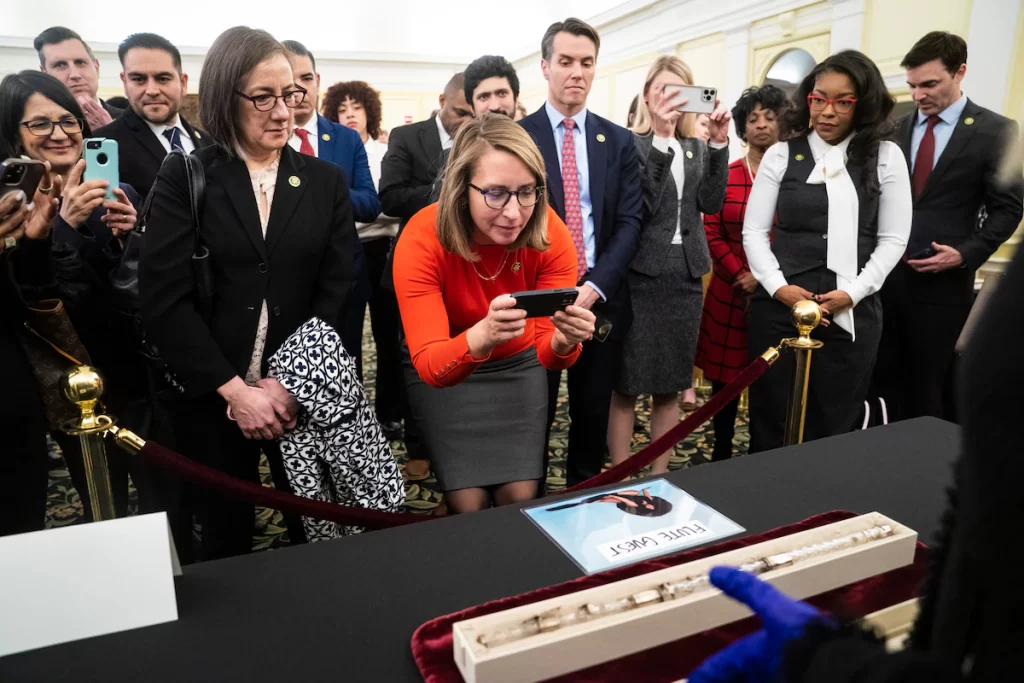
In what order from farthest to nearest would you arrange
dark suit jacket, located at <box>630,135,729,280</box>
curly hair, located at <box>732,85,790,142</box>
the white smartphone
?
1. curly hair, located at <box>732,85,790,142</box>
2. dark suit jacket, located at <box>630,135,729,280</box>
3. the white smartphone

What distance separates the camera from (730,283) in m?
3.72

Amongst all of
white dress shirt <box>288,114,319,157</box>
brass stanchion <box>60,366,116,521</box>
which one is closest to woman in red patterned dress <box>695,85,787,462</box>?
white dress shirt <box>288,114,319,157</box>

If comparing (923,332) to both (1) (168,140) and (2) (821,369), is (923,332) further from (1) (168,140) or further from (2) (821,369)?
(1) (168,140)

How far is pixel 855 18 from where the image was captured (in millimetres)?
6590

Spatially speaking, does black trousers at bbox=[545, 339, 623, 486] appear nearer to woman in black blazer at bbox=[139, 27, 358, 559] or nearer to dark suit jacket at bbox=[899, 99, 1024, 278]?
woman in black blazer at bbox=[139, 27, 358, 559]

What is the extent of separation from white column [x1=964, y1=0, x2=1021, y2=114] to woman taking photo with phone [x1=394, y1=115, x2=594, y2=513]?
15.6 feet

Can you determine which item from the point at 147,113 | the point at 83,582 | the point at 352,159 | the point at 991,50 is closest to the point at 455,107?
the point at 352,159

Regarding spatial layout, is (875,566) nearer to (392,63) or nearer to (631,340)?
(631,340)

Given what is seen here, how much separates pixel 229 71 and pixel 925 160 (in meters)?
3.31

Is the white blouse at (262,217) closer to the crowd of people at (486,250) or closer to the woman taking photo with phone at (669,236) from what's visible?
the crowd of people at (486,250)

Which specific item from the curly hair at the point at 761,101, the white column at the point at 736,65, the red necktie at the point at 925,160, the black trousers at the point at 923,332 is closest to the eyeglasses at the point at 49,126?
the curly hair at the point at 761,101

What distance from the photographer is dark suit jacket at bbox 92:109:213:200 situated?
9.17ft

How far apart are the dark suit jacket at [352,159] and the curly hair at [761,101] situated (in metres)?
2.13

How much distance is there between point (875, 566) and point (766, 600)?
87cm
